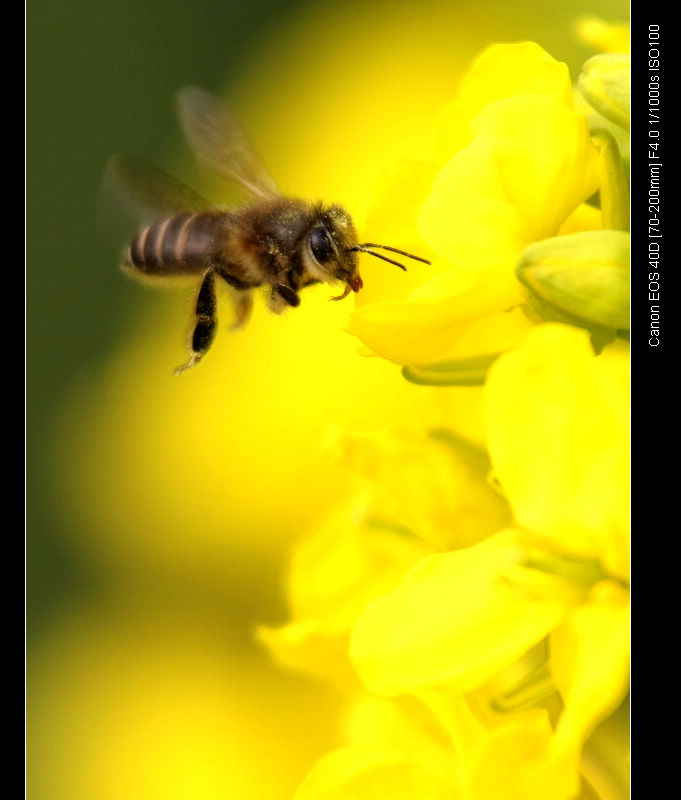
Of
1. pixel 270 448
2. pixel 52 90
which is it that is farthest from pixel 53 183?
pixel 270 448

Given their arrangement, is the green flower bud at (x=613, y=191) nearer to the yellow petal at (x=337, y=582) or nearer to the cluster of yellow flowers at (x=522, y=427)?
the cluster of yellow flowers at (x=522, y=427)

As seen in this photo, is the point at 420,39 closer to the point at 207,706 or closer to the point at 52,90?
the point at 52,90

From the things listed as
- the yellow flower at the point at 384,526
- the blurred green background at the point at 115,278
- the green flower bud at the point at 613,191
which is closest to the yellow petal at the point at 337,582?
the yellow flower at the point at 384,526

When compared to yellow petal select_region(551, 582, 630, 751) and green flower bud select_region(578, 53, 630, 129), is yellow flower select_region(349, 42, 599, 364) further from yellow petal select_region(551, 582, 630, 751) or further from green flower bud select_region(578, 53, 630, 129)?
yellow petal select_region(551, 582, 630, 751)

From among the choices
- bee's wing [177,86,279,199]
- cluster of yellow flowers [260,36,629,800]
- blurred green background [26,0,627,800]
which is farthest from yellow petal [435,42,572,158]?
blurred green background [26,0,627,800]

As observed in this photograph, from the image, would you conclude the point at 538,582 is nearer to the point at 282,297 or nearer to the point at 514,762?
the point at 514,762

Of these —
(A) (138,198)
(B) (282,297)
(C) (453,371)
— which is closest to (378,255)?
(C) (453,371)
